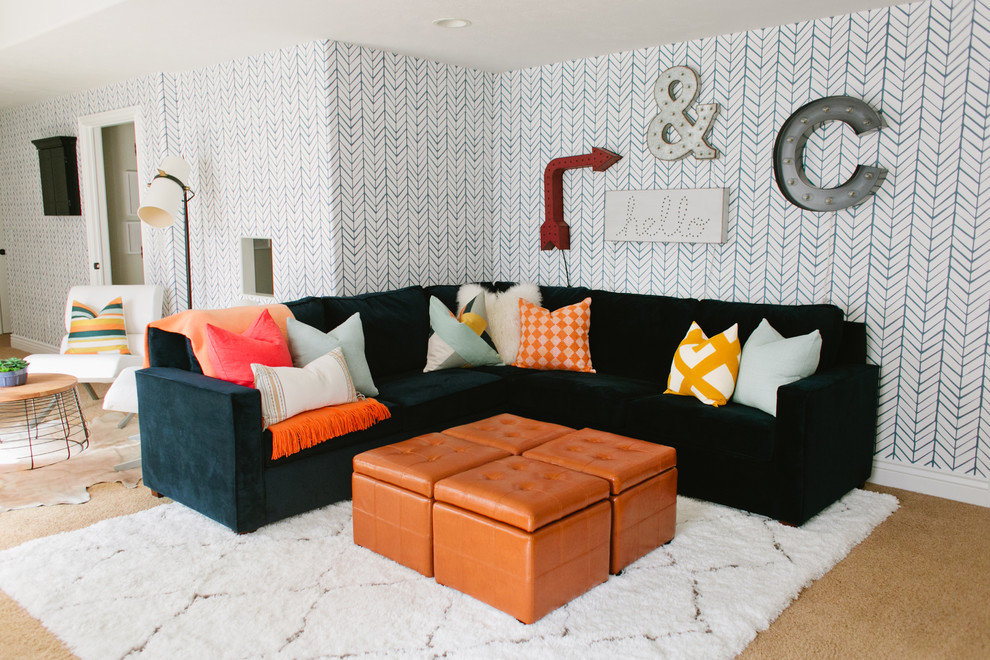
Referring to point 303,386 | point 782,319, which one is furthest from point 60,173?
point 782,319

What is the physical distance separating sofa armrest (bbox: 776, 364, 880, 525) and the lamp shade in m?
3.58

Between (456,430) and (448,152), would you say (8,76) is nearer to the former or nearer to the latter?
(448,152)

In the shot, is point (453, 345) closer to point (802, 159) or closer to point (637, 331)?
point (637, 331)

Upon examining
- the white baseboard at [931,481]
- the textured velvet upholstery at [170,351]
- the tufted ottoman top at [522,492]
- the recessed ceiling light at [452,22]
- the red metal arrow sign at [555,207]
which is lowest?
the white baseboard at [931,481]

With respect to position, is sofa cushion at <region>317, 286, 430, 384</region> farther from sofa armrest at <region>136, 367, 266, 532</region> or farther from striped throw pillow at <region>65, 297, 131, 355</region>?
striped throw pillow at <region>65, 297, 131, 355</region>

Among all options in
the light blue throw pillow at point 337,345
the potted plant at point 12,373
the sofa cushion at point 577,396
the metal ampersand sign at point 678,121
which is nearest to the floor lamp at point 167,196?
the potted plant at point 12,373

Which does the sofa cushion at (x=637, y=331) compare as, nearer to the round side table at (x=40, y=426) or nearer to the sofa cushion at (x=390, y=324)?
the sofa cushion at (x=390, y=324)

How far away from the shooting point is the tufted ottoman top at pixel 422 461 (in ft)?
8.39

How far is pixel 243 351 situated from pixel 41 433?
1902 mm

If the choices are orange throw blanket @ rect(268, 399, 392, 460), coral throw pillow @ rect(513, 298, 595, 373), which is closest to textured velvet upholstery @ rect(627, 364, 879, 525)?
coral throw pillow @ rect(513, 298, 595, 373)

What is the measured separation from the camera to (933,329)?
341 cm

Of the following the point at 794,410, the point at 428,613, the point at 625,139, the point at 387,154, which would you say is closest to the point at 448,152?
the point at 387,154

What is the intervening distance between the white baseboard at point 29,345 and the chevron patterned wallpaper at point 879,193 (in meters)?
5.16

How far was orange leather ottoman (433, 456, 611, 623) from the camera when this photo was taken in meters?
2.26
